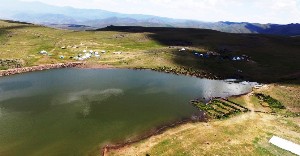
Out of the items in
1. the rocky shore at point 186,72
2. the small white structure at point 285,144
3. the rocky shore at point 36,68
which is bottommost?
the small white structure at point 285,144

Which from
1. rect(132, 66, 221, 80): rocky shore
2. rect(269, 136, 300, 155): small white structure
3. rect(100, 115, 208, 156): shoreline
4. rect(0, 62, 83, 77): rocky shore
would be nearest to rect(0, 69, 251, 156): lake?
rect(100, 115, 208, 156): shoreline

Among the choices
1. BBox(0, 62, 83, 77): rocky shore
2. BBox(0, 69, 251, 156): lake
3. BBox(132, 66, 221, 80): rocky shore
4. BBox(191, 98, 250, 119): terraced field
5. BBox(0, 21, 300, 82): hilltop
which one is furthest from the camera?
BBox(0, 21, 300, 82): hilltop

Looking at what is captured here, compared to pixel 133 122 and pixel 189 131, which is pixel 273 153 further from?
pixel 133 122

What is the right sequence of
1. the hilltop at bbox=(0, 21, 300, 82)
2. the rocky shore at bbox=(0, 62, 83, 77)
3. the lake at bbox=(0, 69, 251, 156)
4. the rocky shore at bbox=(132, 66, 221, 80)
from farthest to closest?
1. the hilltop at bbox=(0, 21, 300, 82)
2. the rocky shore at bbox=(132, 66, 221, 80)
3. the rocky shore at bbox=(0, 62, 83, 77)
4. the lake at bbox=(0, 69, 251, 156)

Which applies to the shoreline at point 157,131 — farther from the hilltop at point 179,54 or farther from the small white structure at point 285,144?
the hilltop at point 179,54

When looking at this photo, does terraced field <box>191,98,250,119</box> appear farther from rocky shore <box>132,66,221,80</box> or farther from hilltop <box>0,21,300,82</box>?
hilltop <box>0,21,300,82</box>

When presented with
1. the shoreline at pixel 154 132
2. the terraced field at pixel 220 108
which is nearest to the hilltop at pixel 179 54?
the terraced field at pixel 220 108
